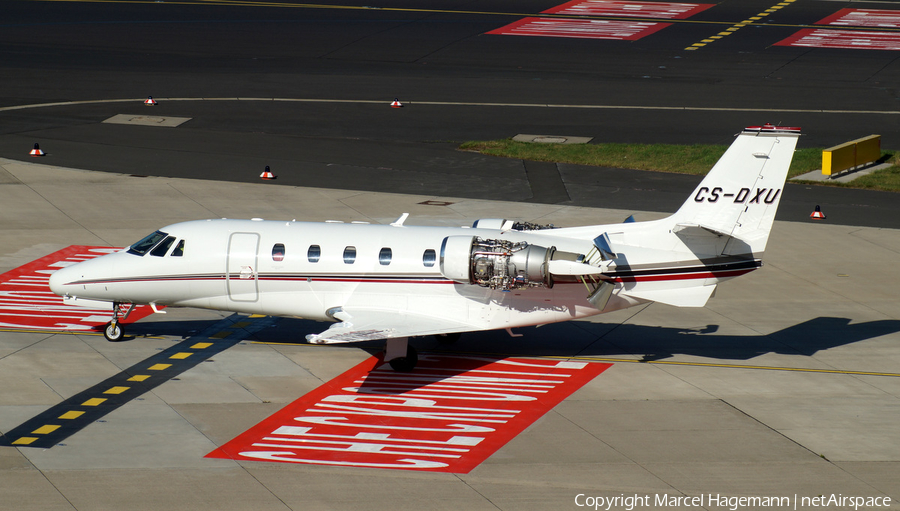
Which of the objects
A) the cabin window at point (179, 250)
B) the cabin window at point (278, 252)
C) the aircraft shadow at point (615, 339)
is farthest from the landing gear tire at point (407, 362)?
the cabin window at point (179, 250)

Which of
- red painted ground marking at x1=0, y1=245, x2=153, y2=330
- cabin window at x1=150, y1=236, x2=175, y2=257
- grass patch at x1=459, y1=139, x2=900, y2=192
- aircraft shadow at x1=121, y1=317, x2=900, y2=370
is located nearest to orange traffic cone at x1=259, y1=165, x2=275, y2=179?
grass patch at x1=459, y1=139, x2=900, y2=192

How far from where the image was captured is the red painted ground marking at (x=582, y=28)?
68.1 meters

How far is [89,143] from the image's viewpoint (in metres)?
46.3

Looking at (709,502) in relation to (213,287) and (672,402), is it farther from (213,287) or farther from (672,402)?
(213,287)

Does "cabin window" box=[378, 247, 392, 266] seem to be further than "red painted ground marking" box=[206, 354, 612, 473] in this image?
Yes

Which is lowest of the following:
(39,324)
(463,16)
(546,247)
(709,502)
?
(709,502)

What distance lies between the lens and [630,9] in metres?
76.8

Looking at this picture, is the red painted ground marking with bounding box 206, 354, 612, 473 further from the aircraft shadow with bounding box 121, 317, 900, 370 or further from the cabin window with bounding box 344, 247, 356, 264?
the cabin window with bounding box 344, 247, 356, 264

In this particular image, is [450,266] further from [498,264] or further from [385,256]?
[385,256]

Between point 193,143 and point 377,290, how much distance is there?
82.5ft

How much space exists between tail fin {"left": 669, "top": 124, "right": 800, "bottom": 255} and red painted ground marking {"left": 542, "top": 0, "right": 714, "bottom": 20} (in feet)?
174

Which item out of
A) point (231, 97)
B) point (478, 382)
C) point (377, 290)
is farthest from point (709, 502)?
point (231, 97)

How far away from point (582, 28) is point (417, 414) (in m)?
52.7

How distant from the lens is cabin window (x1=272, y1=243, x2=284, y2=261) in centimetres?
2462
